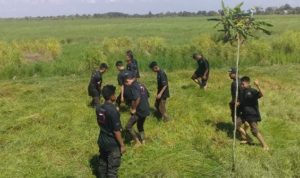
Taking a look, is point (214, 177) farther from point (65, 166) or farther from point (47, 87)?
point (47, 87)

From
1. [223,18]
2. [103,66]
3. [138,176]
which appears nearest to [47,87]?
[103,66]

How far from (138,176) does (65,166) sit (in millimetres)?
1653

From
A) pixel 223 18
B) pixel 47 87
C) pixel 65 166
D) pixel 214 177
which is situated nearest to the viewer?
pixel 223 18

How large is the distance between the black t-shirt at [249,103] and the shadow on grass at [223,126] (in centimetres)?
110

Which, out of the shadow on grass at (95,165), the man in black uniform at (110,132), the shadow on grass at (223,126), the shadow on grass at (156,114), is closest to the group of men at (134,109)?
the man in black uniform at (110,132)

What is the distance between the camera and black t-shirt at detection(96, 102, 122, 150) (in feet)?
26.1

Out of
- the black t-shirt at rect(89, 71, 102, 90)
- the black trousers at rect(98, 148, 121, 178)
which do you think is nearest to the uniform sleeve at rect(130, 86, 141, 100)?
the black trousers at rect(98, 148, 121, 178)

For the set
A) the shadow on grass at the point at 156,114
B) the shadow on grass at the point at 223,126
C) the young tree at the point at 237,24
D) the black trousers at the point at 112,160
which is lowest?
the shadow on grass at the point at 223,126

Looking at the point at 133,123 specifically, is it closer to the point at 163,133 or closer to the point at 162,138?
the point at 162,138

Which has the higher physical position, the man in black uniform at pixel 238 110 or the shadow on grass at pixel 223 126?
the man in black uniform at pixel 238 110

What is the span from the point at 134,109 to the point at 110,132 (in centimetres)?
200

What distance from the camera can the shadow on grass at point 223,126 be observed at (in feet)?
38.5

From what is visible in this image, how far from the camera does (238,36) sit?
8.66 m

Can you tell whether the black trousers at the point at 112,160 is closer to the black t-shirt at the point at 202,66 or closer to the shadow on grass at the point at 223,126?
the shadow on grass at the point at 223,126
